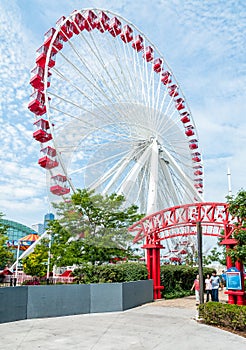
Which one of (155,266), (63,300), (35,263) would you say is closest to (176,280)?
(155,266)

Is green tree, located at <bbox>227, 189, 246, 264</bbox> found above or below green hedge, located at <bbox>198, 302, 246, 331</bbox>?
above

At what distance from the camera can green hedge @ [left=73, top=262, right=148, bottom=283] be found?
649 inches

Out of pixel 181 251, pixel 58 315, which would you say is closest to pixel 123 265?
pixel 58 315

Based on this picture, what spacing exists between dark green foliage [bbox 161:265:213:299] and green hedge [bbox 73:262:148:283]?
3041 millimetres

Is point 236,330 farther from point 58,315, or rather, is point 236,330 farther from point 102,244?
point 102,244

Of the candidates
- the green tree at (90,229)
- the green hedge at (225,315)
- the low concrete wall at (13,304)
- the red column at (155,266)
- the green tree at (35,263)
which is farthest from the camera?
the green tree at (35,263)

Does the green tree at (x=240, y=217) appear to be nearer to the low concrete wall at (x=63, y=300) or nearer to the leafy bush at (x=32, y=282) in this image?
the low concrete wall at (x=63, y=300)

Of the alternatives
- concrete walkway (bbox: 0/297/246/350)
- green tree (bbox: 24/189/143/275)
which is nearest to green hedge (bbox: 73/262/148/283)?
green tree (bbox: 24/189/143/275)

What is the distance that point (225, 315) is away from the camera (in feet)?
34.4

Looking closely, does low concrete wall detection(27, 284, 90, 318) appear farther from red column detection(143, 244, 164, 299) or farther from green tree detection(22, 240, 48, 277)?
green tree detection(22, 240, 48, 277)

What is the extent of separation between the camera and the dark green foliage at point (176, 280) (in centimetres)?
2052

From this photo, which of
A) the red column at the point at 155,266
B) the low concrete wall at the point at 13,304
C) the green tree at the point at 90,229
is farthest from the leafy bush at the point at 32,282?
the red column at the point at 155,266

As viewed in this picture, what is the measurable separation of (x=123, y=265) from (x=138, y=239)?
321 centimetres

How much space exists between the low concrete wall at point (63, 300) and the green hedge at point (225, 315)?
4149mm
